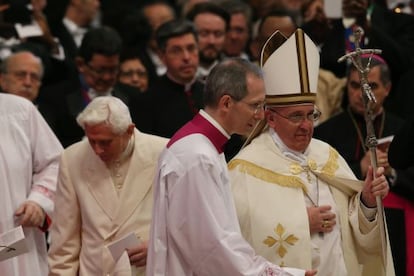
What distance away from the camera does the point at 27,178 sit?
7.52 m

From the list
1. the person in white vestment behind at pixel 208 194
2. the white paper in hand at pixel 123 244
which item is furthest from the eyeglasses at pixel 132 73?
the person in white vestment behind at pixel 208 194

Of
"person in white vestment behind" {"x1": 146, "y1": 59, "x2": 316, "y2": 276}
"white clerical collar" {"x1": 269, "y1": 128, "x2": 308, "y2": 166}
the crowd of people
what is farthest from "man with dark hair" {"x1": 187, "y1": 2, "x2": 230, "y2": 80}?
"person in white vestment behind" {"x1": 146, "y1": 59, "x2": 316, "y2": 276}

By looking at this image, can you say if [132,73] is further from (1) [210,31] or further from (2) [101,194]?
(2) [101,194]

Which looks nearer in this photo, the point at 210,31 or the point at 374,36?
the point at 374,36

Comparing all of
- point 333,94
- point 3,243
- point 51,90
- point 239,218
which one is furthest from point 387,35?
point 3,243

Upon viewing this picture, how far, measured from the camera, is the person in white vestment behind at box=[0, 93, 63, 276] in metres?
7.41

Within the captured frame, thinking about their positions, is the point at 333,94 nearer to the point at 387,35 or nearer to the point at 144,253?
the point at 387,35

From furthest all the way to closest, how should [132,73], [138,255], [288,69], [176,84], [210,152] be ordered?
[132,73], [176,84], [288,69], [138,255], [210,152]

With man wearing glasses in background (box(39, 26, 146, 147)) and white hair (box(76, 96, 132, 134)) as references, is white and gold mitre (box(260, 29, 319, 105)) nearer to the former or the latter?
white hair (box(76, 96, 132, 134))

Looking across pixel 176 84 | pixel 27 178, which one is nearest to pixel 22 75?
pixel 176 84

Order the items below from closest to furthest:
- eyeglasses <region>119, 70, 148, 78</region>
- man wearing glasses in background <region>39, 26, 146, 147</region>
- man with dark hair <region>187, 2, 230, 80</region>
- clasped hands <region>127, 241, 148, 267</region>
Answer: clasped hands <region>127, 241, 148, 267</region> → man wearing glasses in background <region>39, 26, 146, 147</region> → man with dark hair <region>187, 2, 230, 80</region> → eyeglasses <region>119, 70, 148, 78</region>

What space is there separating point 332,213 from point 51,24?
15.1 ft

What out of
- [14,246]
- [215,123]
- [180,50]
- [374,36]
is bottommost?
[14,246]

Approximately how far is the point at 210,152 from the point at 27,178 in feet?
6.10
